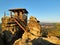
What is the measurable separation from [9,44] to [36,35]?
794 cm

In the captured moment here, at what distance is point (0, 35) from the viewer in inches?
1519

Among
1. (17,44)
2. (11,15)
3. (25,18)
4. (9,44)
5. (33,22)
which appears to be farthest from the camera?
(25,18)

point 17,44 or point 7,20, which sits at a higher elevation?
point 7,20

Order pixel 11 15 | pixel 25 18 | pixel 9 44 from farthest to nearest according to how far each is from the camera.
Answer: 1. pixel 25 18
2. pixel 11 15
3. pixel 9 44

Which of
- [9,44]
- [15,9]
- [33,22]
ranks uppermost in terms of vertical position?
[15,9]

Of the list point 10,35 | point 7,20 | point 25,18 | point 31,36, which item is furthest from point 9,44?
point 25,18

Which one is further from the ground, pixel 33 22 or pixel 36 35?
pixel 33 22

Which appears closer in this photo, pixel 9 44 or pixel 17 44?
pixel 17 44

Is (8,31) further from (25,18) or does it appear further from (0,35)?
(25,18)

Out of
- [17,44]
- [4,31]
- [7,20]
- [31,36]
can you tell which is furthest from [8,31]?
[17,44]

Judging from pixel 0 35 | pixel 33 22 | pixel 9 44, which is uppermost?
pixel 33 22

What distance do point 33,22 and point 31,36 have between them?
5.05m

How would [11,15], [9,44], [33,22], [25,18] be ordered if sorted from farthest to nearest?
1. [25,18]
2. [11,15]
3. [33,22]
4. [9,44]

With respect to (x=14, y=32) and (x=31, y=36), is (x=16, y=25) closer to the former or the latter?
(x=14, y=32)
